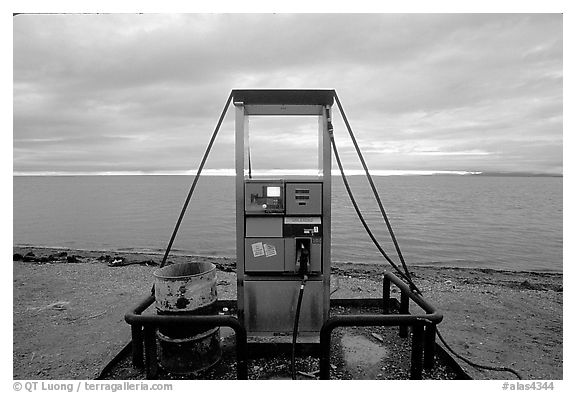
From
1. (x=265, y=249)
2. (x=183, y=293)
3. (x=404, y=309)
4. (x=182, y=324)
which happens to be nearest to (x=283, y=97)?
(x=265, y=249)

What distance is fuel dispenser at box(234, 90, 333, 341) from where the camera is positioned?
441cm

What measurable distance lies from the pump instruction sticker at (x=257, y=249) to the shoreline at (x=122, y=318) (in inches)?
84.7

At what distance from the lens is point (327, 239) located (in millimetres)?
4512

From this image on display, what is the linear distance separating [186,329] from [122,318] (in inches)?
108

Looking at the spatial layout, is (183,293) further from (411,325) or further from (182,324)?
(411,325)

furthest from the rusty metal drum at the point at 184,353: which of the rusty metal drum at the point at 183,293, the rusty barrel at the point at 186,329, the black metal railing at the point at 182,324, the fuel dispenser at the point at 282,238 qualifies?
the fuel dispenser at the point at 282,238

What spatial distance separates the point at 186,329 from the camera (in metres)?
4.03

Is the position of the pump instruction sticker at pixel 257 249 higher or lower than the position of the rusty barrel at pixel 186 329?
higher

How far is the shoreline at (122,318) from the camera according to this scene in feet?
15.4

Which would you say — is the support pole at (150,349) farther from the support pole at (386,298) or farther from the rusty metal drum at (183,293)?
the support pole at (386,298)

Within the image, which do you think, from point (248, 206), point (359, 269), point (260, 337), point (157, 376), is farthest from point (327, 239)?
point (359, 269)
